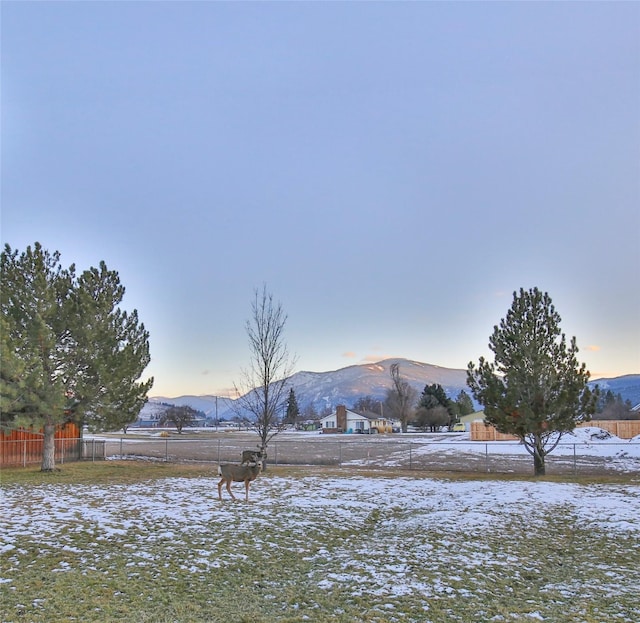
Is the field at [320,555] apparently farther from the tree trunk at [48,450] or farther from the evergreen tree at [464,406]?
the evergreen tree at [464,406]

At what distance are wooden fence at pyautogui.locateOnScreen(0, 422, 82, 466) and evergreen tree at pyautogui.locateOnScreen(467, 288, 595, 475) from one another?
16.6 meters

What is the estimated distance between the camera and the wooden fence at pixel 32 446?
75.0 ft

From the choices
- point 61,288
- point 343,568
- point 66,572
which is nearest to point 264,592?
point 343,568

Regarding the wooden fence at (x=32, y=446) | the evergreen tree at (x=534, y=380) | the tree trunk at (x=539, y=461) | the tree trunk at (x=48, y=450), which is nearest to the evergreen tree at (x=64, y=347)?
the tree trunk at (x=48, y=450)

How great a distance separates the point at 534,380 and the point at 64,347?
655 inches

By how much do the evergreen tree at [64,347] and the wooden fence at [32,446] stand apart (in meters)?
2.74

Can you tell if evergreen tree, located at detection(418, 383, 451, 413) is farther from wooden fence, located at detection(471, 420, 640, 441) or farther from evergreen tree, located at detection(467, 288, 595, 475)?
evergreen tree, located at detection(467, 288, 595, 475)

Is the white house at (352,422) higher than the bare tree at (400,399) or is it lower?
lower

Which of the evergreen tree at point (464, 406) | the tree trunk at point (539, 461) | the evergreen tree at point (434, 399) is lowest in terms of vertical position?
the evergreen tree at point (464, 406)

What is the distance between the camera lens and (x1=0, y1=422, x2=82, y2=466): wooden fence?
2286 centimetres

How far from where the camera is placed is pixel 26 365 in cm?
1780

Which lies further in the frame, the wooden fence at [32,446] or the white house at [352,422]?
the white house at [352,422]

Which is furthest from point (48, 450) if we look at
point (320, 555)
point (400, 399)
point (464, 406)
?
point (464, 406)

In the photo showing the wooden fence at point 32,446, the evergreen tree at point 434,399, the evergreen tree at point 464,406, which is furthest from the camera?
the evergreen tree at point 464,406
